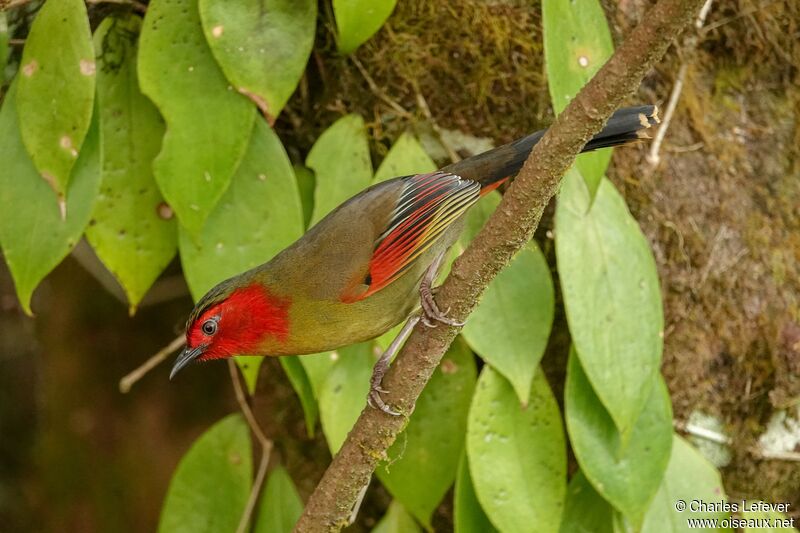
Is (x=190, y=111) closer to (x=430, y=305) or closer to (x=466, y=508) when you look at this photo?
(x=430, y=305)

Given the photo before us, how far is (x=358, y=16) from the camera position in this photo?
2529 millimetres

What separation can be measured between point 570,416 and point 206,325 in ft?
3.52

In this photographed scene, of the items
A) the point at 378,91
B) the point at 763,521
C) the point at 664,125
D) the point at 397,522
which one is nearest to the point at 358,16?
the point at 378,91

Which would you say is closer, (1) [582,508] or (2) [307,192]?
(1) [582,508]

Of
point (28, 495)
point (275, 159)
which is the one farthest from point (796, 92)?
point (28, 495)

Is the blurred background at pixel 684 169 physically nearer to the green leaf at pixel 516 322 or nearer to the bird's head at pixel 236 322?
the green leaf at pixel 516 322

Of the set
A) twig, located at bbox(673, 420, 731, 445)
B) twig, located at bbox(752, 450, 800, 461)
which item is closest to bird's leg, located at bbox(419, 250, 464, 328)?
twig, located at bbox(673, 420, 731, 445)

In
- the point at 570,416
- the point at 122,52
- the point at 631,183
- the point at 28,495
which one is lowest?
the point at 28,495

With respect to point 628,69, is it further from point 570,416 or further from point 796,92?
point 796,92

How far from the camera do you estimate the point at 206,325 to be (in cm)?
228

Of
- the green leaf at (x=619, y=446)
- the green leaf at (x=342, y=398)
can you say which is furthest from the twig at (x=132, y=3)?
the green leaf at (x=619, y=446)

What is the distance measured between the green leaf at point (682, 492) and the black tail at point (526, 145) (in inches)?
42.0

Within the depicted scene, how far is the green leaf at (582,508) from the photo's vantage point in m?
2.74

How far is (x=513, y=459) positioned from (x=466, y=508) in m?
0.21
